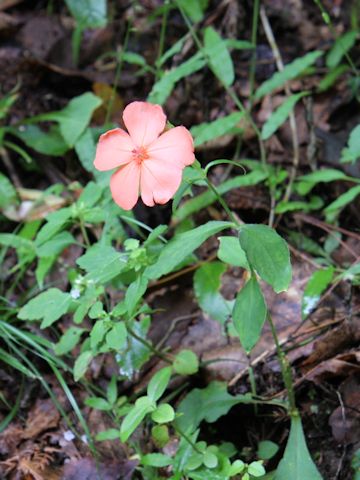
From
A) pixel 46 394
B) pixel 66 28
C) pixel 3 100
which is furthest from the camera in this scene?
pixel 66 28

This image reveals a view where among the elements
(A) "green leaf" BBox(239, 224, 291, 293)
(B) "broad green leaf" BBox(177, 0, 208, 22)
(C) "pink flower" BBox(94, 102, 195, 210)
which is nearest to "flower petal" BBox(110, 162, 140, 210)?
(C) "pink flower" BBox(94, 102, 195, 210)

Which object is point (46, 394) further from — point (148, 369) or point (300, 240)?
point (300, 240)

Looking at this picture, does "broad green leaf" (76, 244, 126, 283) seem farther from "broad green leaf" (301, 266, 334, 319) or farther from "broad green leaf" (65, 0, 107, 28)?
"broad green leaf" (65, 0, 107, 28)

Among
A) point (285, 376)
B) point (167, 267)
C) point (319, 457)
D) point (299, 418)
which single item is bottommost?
point (319, 457)

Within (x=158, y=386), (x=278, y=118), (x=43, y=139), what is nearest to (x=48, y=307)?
(x=158, y=386)

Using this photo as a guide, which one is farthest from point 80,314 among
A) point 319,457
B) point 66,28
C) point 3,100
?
point 66,28

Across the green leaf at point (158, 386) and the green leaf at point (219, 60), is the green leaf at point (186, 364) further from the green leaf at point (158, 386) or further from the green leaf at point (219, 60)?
the green leaf at point (219, 60)
